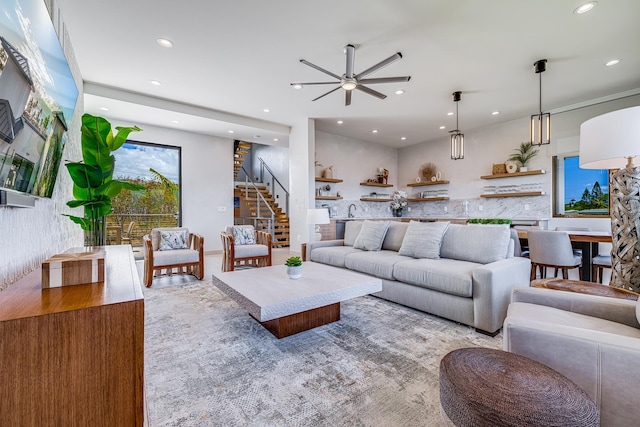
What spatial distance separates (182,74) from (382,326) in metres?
4.11

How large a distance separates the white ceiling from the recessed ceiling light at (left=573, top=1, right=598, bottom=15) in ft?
0.15

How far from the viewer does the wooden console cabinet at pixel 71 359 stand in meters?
0.76

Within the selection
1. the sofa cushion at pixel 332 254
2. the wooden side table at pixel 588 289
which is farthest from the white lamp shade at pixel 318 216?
the wooden side table at pixel 588 289

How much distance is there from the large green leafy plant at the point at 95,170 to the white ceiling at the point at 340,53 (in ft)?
4.20

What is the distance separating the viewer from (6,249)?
1270 millimetres

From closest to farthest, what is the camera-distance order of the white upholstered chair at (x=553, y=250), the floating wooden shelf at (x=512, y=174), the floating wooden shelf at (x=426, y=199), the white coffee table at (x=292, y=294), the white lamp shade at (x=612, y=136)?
1. the white lamp shade at (x=612, y=136)
2. the white coffee table at (x=292, y=294)
3. the white upholstered chair at (x=553, y=250)
4. the floating wooden shelf at (x=512, y=174)
5. the floating wooden shelf at (x=426, y=199)

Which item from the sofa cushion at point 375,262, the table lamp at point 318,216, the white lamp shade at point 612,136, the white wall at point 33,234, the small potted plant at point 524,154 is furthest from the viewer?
the small potted plant at point 524,154

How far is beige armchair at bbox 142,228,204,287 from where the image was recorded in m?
3.86

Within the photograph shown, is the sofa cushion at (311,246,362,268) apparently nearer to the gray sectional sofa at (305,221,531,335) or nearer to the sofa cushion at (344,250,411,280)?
the gray sectional sofa at (305,221,531,335)

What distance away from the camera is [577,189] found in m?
4.98

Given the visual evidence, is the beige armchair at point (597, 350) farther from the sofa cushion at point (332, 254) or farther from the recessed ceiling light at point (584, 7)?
the recessed ceiling light at point (584, 7)

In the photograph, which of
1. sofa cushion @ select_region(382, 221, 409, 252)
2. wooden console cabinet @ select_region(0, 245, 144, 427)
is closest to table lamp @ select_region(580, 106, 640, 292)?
sofa cushion @ select_region(382, 221, 409, 252)

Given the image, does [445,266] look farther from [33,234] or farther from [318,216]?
[33,234]

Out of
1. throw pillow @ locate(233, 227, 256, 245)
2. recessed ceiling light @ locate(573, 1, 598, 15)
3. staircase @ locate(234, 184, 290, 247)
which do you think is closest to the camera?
recessed ceiling light @ locate(573, 1, 598, 15)
